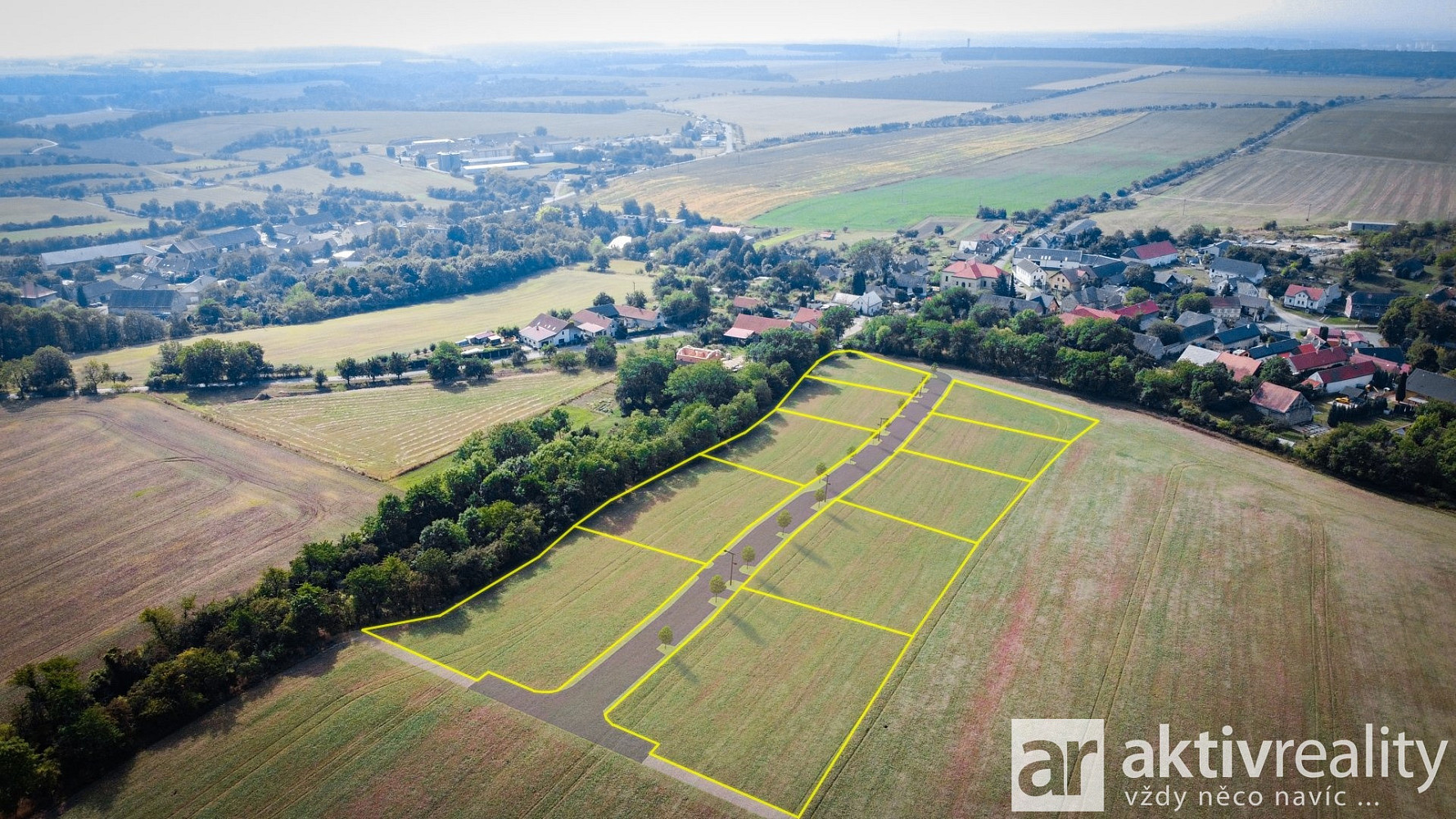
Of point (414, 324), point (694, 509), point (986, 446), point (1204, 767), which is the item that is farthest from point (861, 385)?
point (414, 324)

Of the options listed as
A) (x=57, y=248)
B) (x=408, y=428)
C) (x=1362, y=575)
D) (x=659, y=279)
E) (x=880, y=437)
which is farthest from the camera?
(x=57, y=248)

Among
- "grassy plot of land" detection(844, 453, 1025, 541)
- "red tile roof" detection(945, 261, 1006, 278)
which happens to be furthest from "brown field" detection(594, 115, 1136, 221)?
"grassy plot of land" detection(844, 453, 1025, 541)

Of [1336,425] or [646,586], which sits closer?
[646,586]

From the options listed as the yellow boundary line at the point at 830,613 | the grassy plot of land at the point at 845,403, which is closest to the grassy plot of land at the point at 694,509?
the yellow boundary line at the point at 830,613

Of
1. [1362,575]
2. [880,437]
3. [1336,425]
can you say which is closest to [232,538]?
[880,437]

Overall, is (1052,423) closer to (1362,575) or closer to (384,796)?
(1362,575)

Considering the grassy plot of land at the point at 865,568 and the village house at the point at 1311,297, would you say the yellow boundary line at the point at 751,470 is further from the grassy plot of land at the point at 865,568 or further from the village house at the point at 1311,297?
the village house at the point at 1311,297
